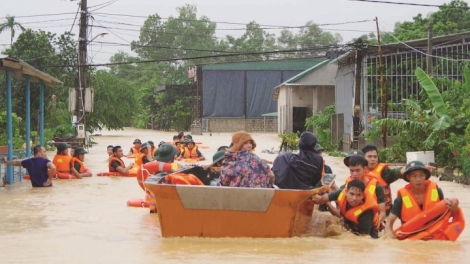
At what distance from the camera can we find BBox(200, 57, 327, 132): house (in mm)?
65500

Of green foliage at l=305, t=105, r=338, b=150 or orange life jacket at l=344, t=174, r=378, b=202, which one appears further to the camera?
green foliage at l=305, t=105, r=338, b=150

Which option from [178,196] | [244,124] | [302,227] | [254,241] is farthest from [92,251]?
[244,124]

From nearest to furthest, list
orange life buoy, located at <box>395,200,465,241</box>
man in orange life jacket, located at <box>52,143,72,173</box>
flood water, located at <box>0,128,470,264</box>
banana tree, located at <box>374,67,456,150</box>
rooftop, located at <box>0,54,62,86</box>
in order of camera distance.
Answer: flood water, located at <box>0,128,470,264</box>, orange life buoy, located at <box>395,200,465,241</box>, rooftop, located at <box>0,54,62,86</box>, man in orange life jacket, located at <box>52,143,72,173</box>, banana tree, located at <box>374,67,456,150</box>

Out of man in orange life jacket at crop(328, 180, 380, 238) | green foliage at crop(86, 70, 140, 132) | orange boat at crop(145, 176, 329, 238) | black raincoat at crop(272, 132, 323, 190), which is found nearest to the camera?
orange boat at crop(145, 176, 329, 238)

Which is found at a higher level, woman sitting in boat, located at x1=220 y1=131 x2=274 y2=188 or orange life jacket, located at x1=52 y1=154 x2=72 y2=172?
woman sitting in boat, located at x1=220 y1=131 x2=274 y2=188

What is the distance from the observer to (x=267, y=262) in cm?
796

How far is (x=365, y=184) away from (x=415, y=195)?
0.80m

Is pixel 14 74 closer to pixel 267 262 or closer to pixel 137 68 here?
pixel 267 262

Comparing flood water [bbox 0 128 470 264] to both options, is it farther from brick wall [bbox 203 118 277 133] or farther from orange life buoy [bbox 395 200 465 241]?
brick wall [bbox 203 118 277 133]

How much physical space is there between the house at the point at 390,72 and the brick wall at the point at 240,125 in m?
34.6

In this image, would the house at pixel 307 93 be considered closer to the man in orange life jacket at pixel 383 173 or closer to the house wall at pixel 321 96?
the house wall at pixel 321 96

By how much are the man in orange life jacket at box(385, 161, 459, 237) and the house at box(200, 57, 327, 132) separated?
56.3 meters

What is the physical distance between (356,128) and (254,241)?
19643 millimetres

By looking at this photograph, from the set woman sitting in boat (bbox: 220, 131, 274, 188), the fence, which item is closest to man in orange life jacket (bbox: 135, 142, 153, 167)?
the fence
